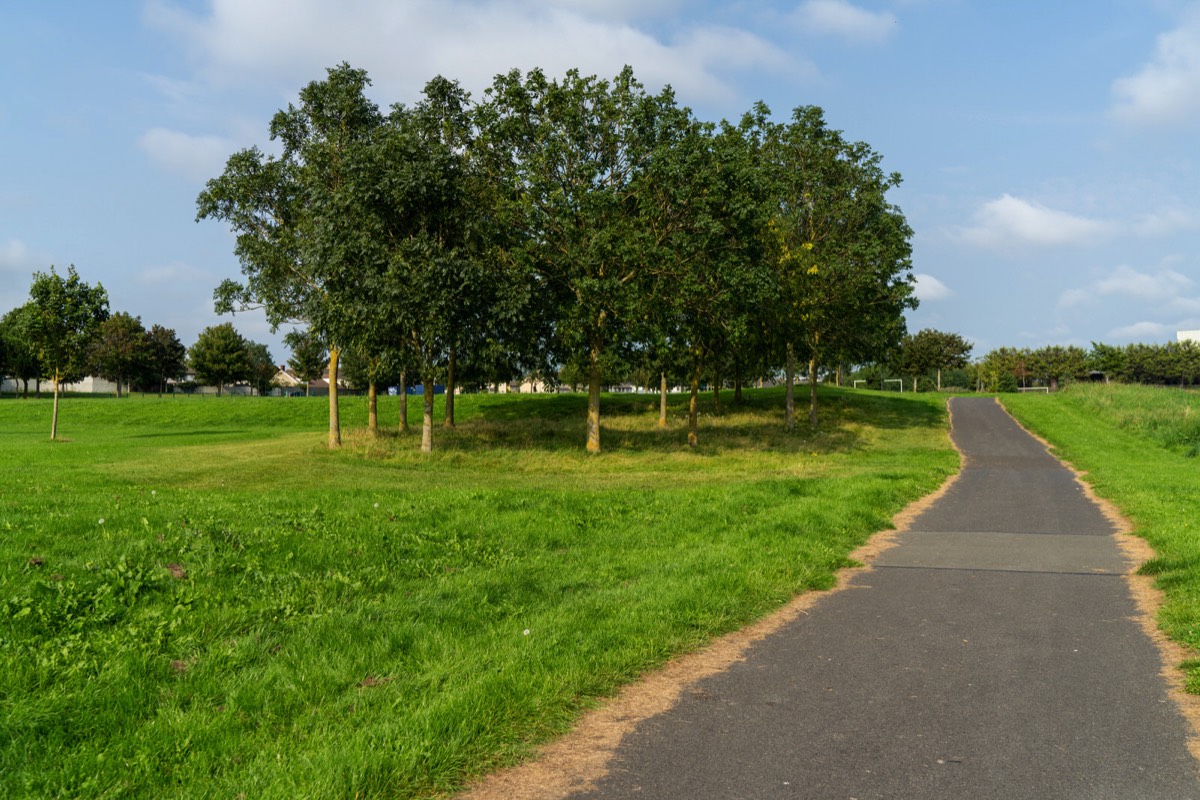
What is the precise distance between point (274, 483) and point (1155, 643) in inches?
783

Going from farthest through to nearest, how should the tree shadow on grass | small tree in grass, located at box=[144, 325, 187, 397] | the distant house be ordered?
the distant house → small tree in grass, located at box=[144, 325, 187, 397] → the tree shadow on grass

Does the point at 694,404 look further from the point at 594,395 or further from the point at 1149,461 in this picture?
the point at 1149,461

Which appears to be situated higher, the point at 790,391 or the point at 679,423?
the point at 790,391

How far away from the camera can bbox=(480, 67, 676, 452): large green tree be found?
31.4 m

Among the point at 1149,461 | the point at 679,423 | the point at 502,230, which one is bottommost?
the point at 1149,461

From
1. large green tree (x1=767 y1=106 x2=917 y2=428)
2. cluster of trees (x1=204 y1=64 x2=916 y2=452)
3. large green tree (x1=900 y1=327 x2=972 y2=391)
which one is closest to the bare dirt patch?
cluster of trees (x1=204 y1=64 x2=916 y2=452)

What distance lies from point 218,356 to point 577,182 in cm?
8360

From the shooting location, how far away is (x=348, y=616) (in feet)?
24.4

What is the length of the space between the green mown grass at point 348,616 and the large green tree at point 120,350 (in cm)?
9010

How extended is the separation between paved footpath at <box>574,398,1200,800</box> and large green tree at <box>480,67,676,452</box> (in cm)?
2232

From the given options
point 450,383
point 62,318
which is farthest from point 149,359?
point 450,383

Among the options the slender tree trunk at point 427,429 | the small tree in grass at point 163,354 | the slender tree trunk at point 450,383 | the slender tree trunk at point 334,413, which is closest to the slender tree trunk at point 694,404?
the slender tree trunk at point 450,383

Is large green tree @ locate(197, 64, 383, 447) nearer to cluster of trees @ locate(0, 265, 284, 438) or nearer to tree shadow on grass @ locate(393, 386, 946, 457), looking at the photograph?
tree shadow on grass @ locate(393, 386, 946, 457)

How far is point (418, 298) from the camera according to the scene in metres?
28.6
